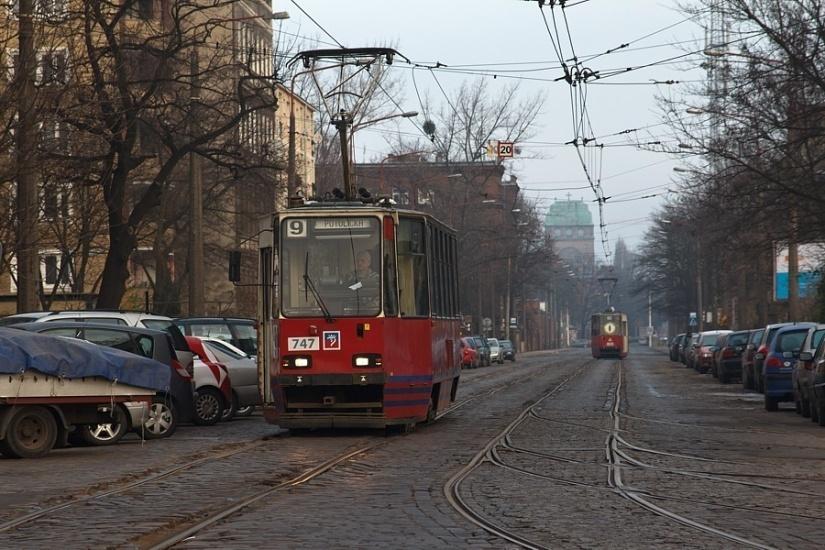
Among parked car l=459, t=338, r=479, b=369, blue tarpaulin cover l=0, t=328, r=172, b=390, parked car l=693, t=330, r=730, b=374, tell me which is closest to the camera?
blue tarpaulin cover l=0, t=328, r=172, b=390

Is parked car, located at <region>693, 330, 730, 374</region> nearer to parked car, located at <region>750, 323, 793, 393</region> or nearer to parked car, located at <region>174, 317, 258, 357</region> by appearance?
parked car, located at <region>750, 323, 793, 393</region>

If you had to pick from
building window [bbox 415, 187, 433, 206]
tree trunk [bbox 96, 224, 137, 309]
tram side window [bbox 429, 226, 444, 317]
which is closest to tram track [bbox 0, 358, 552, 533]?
tram side window [bbox 429, 226, 444, 317]

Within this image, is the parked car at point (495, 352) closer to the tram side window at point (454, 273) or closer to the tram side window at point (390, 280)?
the tram side window at point (454, 273)

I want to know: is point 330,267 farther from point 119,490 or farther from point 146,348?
point 119,490

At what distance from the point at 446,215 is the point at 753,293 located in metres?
16.9

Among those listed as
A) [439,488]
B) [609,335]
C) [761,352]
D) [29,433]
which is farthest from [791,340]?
[609,335]

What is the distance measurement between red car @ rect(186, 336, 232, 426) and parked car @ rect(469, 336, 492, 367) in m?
46.1

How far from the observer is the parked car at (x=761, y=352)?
30719 mm

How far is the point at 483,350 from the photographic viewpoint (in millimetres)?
72750

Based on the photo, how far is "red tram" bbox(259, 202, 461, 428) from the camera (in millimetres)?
19297

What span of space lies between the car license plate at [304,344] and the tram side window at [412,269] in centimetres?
119

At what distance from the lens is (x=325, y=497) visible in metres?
12.4

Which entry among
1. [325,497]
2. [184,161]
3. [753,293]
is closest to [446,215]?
[753,293]

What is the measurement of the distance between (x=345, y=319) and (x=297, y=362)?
82 centimetres
